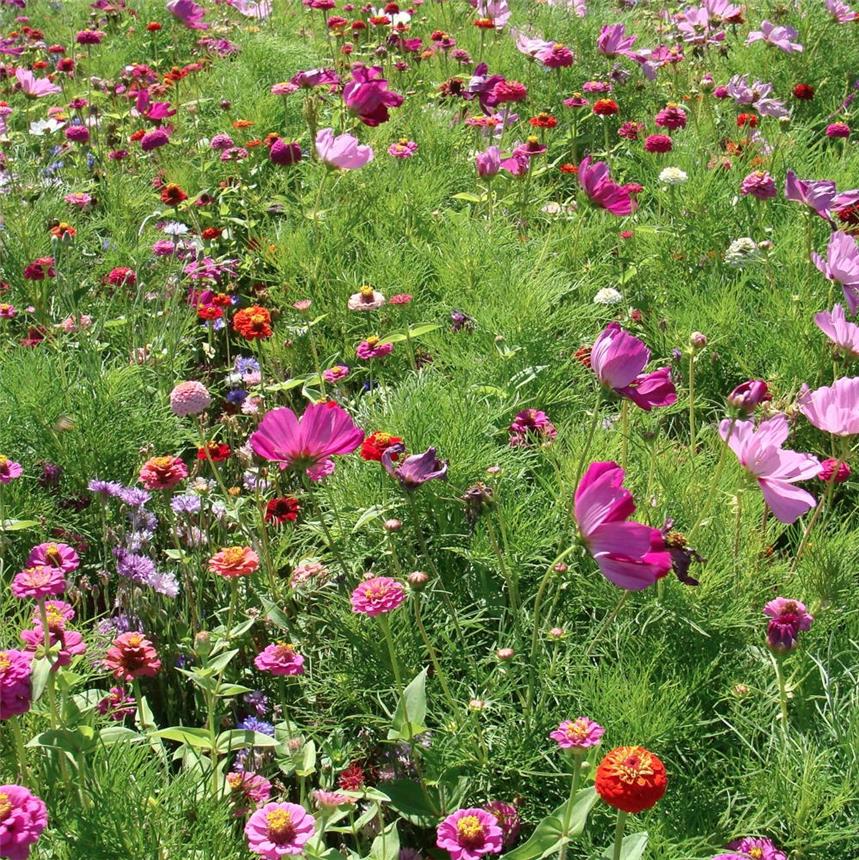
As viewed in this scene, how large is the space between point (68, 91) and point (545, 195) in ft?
7.43

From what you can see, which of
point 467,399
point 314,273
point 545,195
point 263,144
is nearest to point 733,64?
point 545,195

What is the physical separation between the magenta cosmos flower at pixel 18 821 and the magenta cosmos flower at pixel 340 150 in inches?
65.2

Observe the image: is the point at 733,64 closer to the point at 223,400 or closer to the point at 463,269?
the point at 463,269

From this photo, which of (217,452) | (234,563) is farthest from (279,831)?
(217,452)

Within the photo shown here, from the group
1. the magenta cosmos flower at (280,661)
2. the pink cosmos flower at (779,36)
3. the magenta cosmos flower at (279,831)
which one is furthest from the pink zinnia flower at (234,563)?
the pink cosmos flower at (779,36)

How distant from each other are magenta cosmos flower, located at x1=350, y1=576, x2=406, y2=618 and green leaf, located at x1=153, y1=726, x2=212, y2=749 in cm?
28

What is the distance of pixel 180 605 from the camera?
1.73 meters

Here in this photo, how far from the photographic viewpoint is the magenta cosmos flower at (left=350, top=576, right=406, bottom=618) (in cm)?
123

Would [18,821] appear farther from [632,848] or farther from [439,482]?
[439,482]

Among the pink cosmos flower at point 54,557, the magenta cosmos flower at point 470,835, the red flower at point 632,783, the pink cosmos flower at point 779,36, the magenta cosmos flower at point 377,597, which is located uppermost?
the red flower at point 632,783

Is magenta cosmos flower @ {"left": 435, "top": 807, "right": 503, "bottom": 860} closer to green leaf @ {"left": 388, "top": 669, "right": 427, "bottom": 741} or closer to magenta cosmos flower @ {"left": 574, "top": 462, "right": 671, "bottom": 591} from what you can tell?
green leaf @ {"left": 388, "top": 669, "right": 427, "bottom": 741}

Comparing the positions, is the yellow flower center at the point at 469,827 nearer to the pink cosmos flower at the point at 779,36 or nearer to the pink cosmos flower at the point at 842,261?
the pink cosmos flower at the point at 842,261

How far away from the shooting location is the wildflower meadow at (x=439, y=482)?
1.25 metres


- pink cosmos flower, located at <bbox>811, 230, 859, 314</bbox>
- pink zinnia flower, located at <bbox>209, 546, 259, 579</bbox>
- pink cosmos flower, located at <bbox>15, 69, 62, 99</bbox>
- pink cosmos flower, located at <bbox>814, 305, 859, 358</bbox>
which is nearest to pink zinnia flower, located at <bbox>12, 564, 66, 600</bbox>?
pink zinnia flower, located at <bbox>209, 546, 259, 579</bbox>
